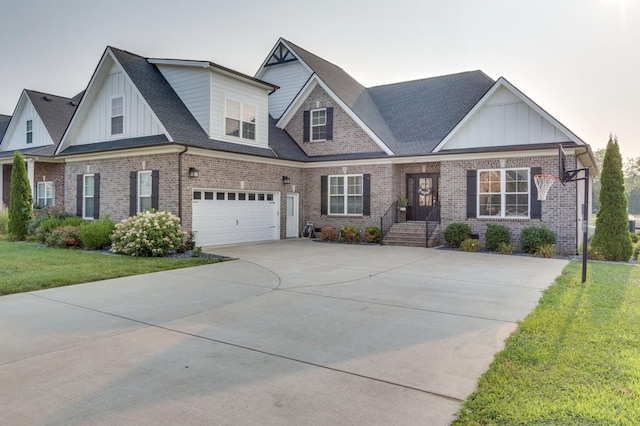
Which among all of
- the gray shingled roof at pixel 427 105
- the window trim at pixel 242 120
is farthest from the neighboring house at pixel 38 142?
the gray shingled roof at pixel 427 105

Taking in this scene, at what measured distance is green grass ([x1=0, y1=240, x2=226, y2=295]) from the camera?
8195 millimetres

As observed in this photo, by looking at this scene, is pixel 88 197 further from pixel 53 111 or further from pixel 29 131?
pixel 53 111

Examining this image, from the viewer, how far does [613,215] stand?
1300 centimetres

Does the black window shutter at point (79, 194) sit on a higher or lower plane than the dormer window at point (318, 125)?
lower

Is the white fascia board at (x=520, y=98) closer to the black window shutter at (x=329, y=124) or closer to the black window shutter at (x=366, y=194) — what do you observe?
the black window shutter at (x=366, y=194)

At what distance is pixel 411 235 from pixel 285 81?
428 inches

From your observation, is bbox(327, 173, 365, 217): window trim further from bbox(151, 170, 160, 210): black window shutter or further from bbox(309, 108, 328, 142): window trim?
bbox(151, 170, 160, 210): black window shutter

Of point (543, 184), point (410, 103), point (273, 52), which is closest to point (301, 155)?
point (410, 103)

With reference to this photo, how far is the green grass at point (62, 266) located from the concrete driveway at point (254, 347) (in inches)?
22.9

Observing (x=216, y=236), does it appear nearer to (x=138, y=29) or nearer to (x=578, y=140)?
(x=138, y=29)

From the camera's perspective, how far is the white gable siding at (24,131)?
834 inches

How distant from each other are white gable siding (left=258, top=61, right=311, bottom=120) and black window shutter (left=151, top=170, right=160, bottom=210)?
8.53 metres

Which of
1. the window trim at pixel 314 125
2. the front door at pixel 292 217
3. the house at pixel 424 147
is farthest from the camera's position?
the window trim at pixel 314 125

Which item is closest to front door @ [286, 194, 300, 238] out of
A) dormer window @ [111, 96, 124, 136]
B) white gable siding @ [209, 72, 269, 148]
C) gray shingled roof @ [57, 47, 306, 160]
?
gray shingled roof @ [57, 47, 306, 160]
